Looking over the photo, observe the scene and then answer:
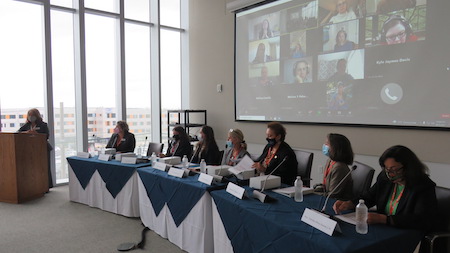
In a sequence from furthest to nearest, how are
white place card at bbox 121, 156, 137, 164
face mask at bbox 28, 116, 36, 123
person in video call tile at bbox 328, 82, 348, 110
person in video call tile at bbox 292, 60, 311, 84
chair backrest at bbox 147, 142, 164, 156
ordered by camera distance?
face mask at bbox 28, 116, 36, 123
chair backrest at bbox 147, 142, 164, 156
person in video call tile at bbox 292, 60, 311, 84
person in video call tile at bbox 328, 82, 348, 110
white place card at bbox 121, 156, 137, 164

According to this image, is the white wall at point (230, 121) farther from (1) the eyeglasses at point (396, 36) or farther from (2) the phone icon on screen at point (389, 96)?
(1) the eyeglasses at point (396, 36)

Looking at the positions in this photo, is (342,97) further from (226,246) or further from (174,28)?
(174,28)

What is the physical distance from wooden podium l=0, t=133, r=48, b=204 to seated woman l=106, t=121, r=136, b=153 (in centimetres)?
105

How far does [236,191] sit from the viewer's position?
2.28m

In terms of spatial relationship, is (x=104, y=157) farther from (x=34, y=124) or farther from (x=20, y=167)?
(x=34, y=124)

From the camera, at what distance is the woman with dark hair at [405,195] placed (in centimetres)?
167

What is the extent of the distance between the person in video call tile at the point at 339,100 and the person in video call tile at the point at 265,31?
1.42 m

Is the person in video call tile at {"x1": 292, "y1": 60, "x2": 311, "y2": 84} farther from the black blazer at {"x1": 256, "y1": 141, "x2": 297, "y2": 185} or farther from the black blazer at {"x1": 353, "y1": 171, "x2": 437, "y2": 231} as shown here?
the black blazer at {"x1": 353, "y1": 171, "x2": 437, "y2": 231}

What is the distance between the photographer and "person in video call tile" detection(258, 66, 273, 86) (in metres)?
4.88

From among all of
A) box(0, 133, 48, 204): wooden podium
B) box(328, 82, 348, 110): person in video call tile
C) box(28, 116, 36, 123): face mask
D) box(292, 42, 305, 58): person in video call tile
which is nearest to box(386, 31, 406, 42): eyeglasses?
box(328, 82, 348, 110): person in video call tile

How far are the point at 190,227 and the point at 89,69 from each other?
4.09m

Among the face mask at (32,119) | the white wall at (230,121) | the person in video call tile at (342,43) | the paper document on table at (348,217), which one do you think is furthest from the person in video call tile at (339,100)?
the face mask at (32,119)

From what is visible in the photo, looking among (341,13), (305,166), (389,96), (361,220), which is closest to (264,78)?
(341,13)

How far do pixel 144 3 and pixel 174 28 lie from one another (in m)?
0.75
